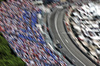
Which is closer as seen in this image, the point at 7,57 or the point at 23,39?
the point at 7,57

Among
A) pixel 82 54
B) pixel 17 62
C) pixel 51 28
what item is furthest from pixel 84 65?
pixel 17 62

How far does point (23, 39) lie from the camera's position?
30344 mm

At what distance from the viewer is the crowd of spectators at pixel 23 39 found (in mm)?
26266

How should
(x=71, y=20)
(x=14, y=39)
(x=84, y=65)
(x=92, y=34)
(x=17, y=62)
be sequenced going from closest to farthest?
1. (x=17, y=62)
2. (x=14, y=39)
3. (x=84, y=65)
4. (x=92, y=34)
5. (x=71, y=20)

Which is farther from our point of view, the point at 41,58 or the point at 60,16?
the point at 60,16

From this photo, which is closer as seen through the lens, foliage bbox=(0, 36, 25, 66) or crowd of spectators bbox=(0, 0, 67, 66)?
foliage bbox=(0, 36, 25, 66)

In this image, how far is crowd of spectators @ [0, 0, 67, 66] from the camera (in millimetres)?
26266

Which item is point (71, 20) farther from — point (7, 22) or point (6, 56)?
point (6, 56)

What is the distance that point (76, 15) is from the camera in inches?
2299

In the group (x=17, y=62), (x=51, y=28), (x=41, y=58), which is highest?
(x=17, y=62)

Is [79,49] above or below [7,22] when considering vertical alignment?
below

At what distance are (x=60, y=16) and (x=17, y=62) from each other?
126 feet

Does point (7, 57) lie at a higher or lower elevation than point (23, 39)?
higher

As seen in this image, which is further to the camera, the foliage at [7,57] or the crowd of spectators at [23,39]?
the crowd of spectators at [23,39]
